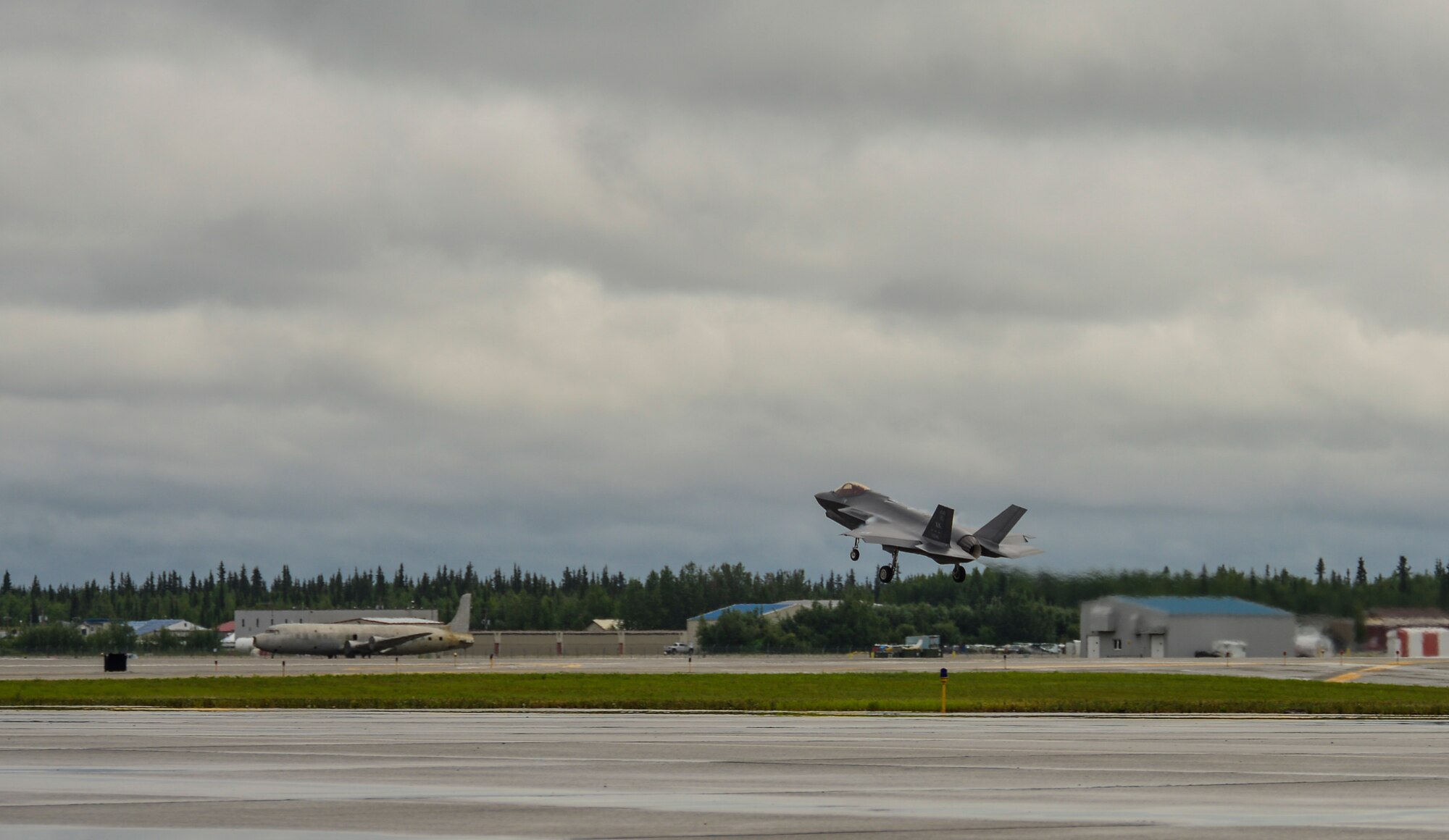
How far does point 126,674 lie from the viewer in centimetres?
10312

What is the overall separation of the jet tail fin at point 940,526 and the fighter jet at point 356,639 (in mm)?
70991

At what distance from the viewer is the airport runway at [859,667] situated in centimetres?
8950

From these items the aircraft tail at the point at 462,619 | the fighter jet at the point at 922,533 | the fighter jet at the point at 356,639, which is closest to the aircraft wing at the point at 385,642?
the fighter jet at the point at 356,639

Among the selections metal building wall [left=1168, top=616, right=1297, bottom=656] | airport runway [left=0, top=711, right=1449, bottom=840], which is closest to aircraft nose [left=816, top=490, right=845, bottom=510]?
metal building wall [left=1168, top=616, right=1297, bottom=656]

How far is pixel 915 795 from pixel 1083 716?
84.4ft

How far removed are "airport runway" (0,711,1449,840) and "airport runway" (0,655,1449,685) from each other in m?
53.3

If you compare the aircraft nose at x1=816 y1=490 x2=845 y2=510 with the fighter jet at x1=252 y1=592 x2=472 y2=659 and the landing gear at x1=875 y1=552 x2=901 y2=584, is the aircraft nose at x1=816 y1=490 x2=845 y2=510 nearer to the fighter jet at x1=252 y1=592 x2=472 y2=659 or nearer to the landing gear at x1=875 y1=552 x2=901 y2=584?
the landing gear at x1=875 y1=552 x2=901 y2=584

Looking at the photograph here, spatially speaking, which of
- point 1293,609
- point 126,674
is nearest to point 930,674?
point 1293,609

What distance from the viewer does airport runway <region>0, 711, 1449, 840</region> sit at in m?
17.0

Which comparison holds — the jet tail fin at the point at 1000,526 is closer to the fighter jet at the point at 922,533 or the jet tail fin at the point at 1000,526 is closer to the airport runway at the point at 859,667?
the fighter jet at the point at 922,533

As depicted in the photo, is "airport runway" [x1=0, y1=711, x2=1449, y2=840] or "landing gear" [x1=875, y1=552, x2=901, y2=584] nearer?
"airport runway" [x1=0, y1=711, x2=1449, y2=840]

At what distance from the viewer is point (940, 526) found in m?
83.1

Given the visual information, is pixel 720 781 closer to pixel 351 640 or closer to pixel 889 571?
pixel 889 571

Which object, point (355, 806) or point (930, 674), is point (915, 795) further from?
point (930, 674)
